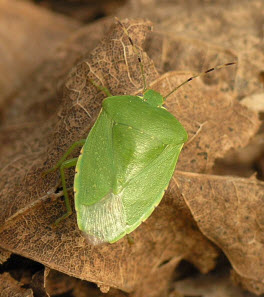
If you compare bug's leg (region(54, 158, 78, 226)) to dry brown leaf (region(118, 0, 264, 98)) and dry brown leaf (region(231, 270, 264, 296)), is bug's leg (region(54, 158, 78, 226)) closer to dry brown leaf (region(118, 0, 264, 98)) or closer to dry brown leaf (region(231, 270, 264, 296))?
dry brown leaf (region(118, 0, 264, 98))

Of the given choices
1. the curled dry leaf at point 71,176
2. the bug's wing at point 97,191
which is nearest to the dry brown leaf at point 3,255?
the curled dry leaf at point 71,176

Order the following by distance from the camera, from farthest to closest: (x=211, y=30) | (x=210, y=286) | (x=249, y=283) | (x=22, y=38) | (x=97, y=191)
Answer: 1. (x=22, y=38)
2. (x=211, y=30)
3. (x=210, y=286)
4. (x=249, y=283)
5. (x=97, y=191)

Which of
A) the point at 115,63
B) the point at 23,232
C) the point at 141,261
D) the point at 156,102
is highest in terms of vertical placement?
the point at 115,63

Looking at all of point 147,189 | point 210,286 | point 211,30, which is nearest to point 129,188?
point 147,189

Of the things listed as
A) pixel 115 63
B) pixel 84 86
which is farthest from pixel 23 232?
pixel 115 63

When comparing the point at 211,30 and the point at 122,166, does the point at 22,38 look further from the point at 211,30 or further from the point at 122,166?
the point at 122,166

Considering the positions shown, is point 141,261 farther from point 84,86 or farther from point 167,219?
→ point 84,86

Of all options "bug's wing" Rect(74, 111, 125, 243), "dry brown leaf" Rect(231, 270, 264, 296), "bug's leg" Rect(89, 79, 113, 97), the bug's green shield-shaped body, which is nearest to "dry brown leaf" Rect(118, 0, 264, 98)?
"bug's leg" Rect(89, 79, 113, 97)
